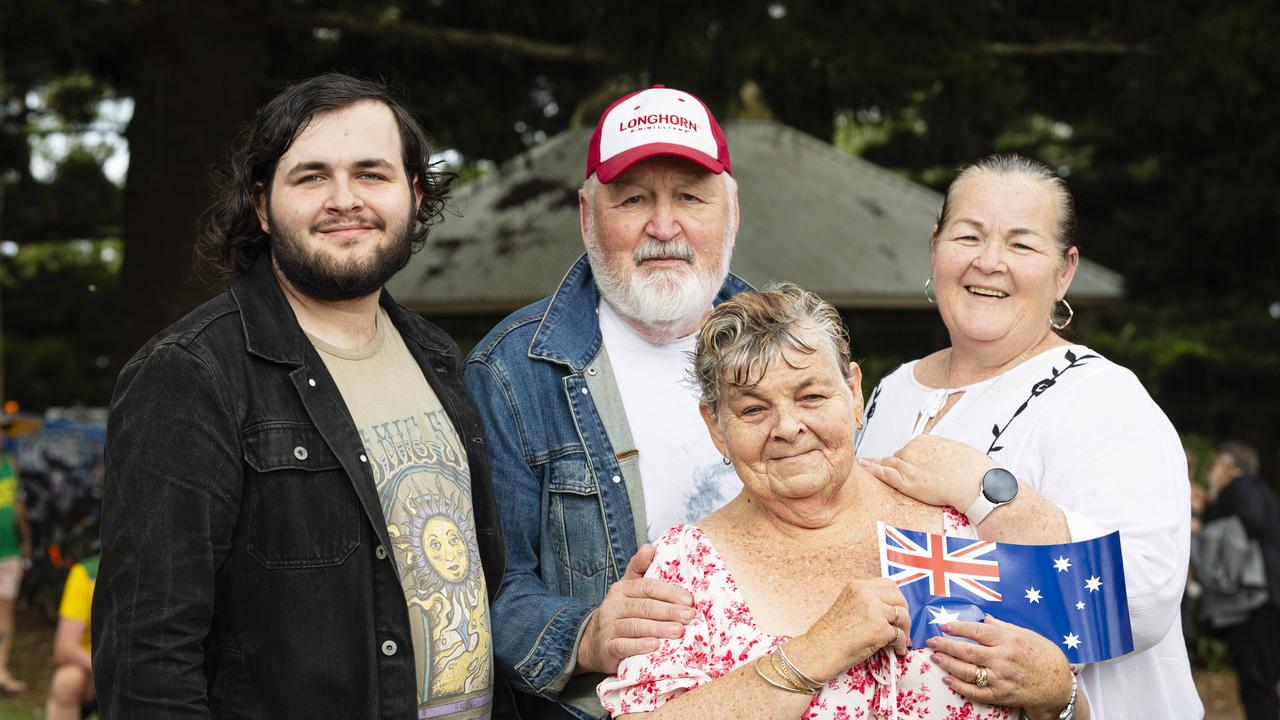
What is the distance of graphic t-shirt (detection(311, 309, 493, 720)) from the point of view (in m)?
2.81

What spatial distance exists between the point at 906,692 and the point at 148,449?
5.38 feet

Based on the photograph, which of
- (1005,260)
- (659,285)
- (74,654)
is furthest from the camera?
(74,654)

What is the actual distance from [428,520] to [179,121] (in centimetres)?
652

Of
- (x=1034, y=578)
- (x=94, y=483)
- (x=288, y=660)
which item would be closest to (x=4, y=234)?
(x=94, y=483)

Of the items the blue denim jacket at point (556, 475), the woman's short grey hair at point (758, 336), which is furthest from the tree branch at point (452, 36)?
the woman's short grey hair at point (758, 336)

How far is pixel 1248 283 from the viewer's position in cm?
1293

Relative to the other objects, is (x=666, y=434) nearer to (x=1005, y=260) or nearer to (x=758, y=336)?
(x=758, y=336)

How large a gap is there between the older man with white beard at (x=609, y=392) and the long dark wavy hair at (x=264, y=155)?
51cm

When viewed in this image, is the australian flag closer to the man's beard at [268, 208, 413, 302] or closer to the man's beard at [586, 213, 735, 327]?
the man's beard at [586, 213, 735, 327]

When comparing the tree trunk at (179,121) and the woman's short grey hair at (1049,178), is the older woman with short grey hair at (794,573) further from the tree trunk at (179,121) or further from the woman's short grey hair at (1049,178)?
the tree trunk at (179,121)

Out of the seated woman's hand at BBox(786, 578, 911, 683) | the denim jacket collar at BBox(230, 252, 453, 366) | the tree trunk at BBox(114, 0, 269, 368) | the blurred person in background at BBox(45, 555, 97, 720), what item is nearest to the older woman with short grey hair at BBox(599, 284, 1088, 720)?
the seated woman's hand at BBox(786, 578, 911, 683)

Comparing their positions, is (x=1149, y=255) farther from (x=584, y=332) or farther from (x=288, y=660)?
(x=288, y=660)

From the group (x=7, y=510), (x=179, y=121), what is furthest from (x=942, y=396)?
(x=7, y=510)

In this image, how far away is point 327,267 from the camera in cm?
280
